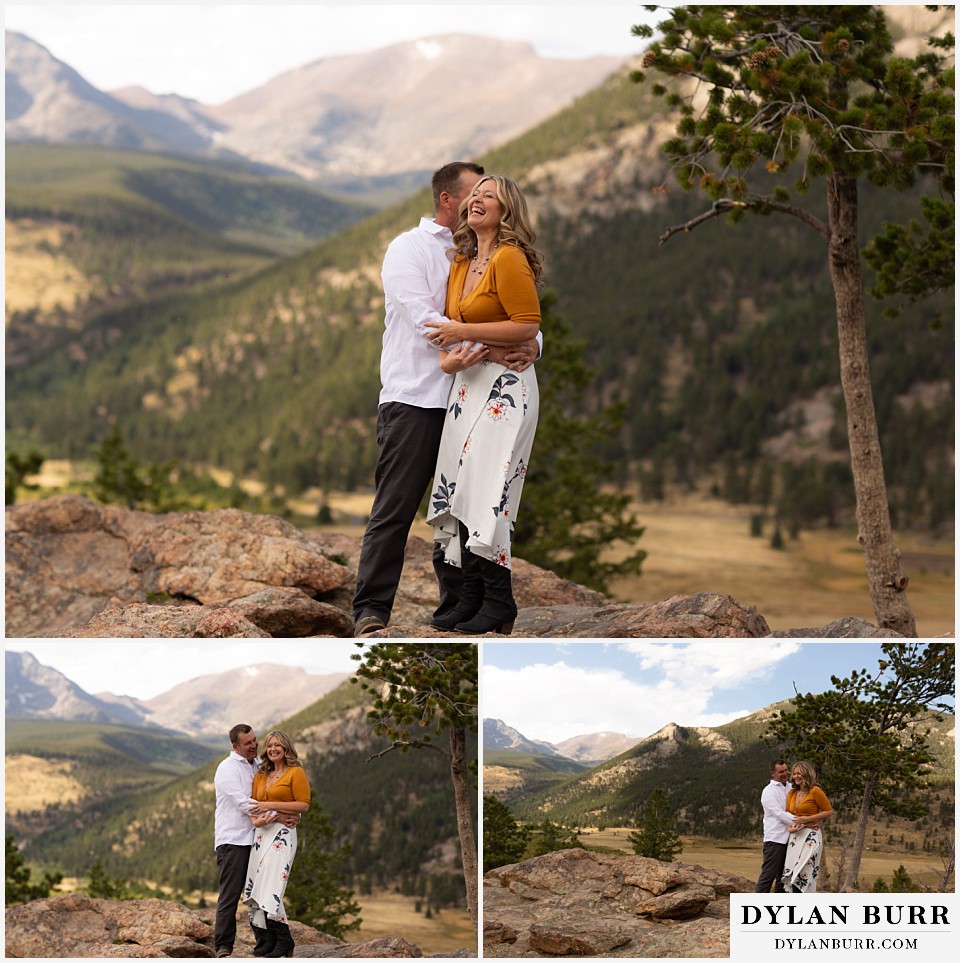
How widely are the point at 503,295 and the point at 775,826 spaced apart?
2.72 meters

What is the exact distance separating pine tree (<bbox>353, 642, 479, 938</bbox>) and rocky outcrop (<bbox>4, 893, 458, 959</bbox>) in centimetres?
85

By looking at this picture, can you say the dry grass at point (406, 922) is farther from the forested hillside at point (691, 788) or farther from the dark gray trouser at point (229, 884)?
the forested hillside at point (691, 788)

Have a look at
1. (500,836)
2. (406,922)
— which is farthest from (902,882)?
(406,922)

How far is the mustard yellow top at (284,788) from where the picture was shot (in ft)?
17.6

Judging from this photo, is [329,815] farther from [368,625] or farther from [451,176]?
[451,176]

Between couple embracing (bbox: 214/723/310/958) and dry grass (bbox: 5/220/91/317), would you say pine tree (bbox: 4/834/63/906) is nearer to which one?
couple embracing (bbox: 214/723/310/958)

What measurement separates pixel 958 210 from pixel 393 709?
4315 millimetres

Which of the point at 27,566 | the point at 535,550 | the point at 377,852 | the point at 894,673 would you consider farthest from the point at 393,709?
the point at 535,550

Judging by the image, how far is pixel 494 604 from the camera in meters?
5.76

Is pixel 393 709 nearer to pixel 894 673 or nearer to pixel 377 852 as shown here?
pixel 894 673

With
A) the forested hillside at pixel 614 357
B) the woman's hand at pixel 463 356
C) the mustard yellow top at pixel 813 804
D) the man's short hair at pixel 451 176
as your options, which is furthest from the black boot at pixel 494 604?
the forested hillside at pixel 614 357

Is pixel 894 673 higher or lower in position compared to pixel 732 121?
lower

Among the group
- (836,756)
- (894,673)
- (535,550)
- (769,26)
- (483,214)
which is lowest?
(535,550)

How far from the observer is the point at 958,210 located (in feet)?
21.9
